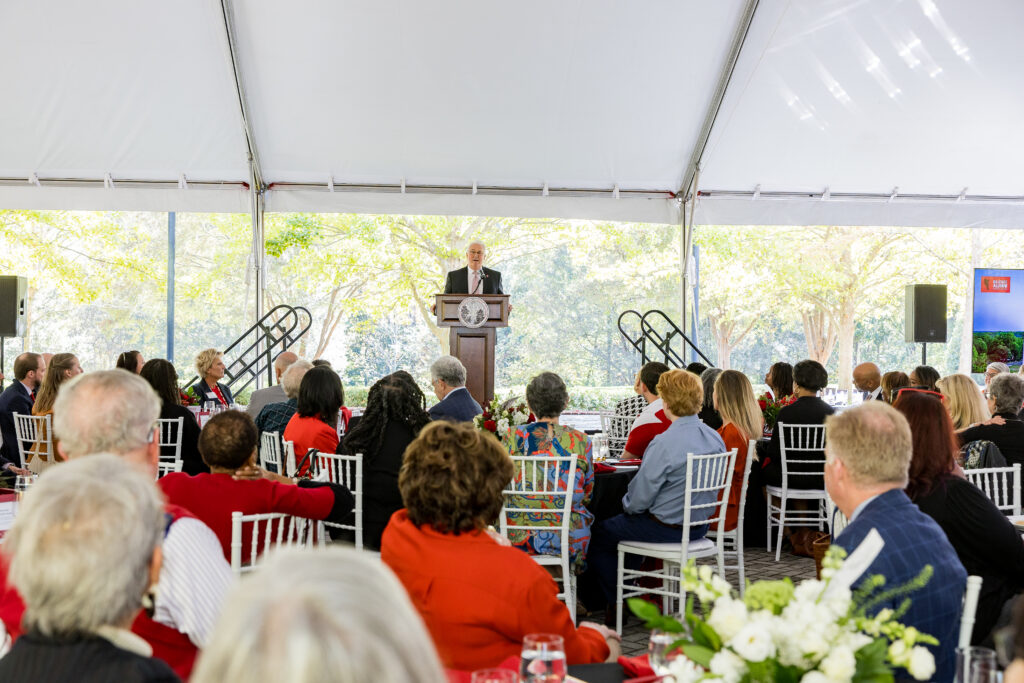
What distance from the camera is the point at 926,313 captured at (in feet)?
35.9

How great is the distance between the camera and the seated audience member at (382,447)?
4.45 m

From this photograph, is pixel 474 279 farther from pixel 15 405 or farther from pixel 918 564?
pixel 918 564

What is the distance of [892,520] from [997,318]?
10.3 m

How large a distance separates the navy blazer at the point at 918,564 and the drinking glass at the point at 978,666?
0.48 metres

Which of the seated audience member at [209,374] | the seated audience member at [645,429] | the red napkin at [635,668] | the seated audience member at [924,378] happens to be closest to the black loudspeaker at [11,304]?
the seated audience member at [209,374]

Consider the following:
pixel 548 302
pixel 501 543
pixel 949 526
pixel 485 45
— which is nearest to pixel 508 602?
pixel 501 543

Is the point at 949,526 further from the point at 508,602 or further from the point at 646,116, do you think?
the point at 646,116

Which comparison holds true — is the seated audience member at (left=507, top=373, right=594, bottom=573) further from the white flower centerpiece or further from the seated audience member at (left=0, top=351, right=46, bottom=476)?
the seated audience member at (left=0, top=351, right=46, bottom=476)

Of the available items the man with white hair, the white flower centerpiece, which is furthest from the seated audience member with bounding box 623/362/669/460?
the white flower centerpiece

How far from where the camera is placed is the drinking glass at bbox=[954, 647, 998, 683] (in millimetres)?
1582

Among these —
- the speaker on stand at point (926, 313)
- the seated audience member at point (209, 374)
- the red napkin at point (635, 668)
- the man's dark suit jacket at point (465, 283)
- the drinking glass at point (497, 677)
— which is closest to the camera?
the drinking glass at point (497, 677)

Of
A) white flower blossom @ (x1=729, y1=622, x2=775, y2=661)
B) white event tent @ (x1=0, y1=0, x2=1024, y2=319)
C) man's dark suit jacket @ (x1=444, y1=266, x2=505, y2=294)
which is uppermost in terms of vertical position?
white event tent @ (x1=0, y1=0, x2=1024, y2=319)

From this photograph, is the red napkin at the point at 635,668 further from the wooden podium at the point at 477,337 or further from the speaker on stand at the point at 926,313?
the speaker on stand at the point at 926,313

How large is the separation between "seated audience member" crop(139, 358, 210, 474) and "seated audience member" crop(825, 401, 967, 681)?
15.1ft
